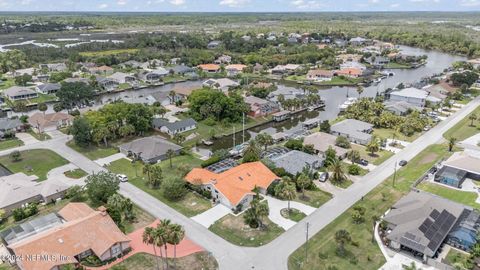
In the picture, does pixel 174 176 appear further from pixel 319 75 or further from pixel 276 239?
pixel 319 75

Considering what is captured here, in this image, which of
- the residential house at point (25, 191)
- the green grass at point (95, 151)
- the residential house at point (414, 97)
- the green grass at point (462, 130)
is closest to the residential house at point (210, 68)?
the residential house at point (414, 97)

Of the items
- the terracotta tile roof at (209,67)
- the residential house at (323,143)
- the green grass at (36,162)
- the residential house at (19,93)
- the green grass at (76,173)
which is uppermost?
the terracotta tile roof at (209,67)

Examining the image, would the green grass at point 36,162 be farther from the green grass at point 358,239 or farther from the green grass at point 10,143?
the green grass at point 358,239

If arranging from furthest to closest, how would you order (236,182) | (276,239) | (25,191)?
→ (236,182) → (25,191) → (276,239)

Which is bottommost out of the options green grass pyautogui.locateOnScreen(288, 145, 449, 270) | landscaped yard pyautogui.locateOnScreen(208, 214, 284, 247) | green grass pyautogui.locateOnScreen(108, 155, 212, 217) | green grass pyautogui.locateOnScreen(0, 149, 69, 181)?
green grass pyautogui.locateOnScreen(288, 145, 449, 270)

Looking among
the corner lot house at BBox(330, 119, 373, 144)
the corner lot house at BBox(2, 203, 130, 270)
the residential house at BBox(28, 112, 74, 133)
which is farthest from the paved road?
the residential house at BBox(28, 112, 74, 133)

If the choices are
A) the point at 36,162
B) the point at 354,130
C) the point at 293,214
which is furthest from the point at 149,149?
the point at 354,130

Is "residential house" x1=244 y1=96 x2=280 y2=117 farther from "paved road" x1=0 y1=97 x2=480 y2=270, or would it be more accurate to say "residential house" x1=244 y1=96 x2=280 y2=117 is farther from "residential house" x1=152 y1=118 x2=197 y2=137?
"paved road" x1=0 y1=97 x2=480 y2=270
